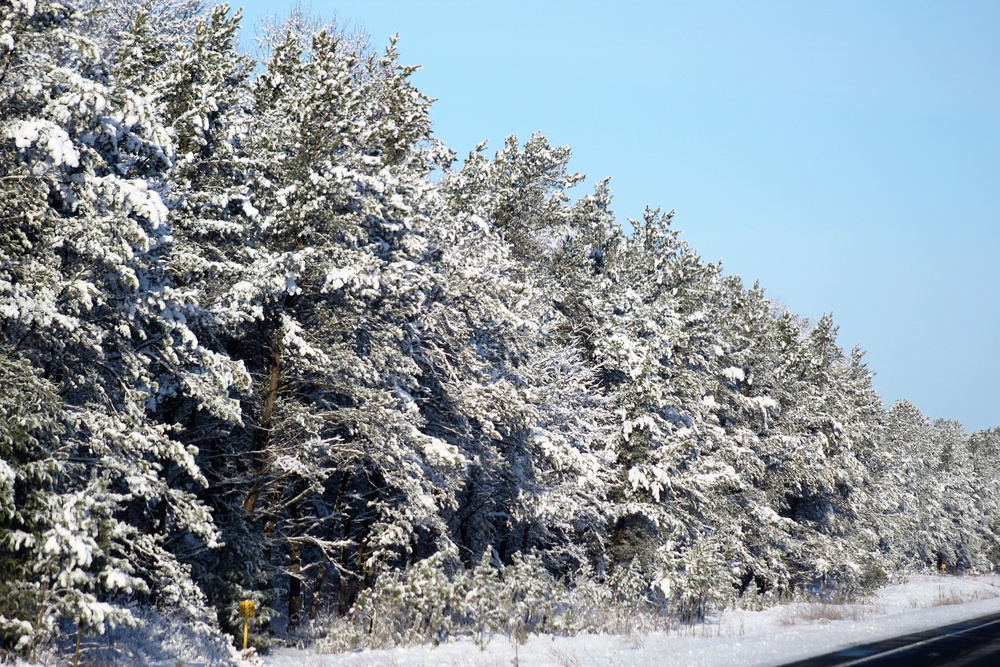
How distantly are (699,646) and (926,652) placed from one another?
441 centimetres

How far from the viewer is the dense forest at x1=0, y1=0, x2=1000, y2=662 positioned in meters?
10.9

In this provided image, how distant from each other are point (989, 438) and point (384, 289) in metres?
107

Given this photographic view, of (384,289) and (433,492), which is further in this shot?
(433,492)

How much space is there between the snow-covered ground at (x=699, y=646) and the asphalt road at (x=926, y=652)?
1.89 ft

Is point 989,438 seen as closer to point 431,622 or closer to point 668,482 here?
point 668,482

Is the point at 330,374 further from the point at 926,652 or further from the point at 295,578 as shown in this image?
the point at 926,652

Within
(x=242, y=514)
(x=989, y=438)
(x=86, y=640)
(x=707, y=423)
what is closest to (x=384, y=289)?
(x=242, y=514)

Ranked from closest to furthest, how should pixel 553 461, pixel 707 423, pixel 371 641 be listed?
pixel 371 641 → pixel 553 461 → pixel 707 423

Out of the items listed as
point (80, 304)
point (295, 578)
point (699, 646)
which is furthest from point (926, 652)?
point (80, 304)

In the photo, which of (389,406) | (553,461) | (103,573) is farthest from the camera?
(553,461)

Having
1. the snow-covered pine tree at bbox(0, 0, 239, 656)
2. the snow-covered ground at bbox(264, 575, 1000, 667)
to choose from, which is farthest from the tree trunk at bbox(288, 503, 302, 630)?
the snow-covered pine tree at bbox(0, 0, 239, 656)

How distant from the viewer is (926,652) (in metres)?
18.0

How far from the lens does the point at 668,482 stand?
27297 millimetres

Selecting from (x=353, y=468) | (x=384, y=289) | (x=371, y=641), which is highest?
(x=384, y=289)
